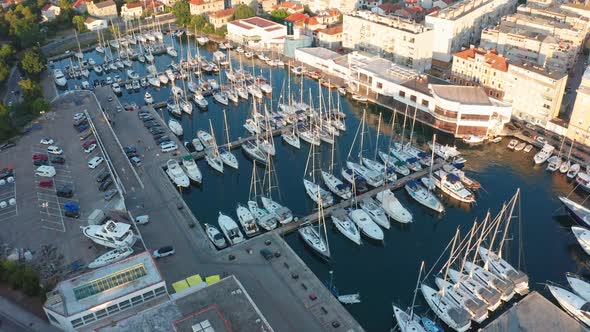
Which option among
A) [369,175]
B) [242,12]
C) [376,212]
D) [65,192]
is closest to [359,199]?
[376,212]

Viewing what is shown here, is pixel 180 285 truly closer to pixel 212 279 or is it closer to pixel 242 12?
pixel 212 279

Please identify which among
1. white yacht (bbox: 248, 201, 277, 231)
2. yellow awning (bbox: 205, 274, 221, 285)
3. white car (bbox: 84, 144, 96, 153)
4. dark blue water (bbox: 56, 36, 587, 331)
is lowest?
dark blue water (bbox: 56, 36, 587, 331)

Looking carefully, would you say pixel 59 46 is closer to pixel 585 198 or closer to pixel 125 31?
pixel 125 31

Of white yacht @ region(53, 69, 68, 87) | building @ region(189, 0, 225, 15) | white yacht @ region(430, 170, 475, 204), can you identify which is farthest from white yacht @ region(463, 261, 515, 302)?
building @ region(189, 0, 225, 15)

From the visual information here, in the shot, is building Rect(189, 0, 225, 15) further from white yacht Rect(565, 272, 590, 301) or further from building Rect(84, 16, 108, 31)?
white yacht Rect(565, 272, 590, 301)

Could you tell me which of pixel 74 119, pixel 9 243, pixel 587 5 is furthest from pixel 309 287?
pixel 587 5

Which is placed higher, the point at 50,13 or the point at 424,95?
the point at 50,13
